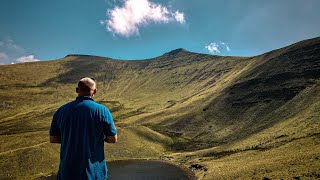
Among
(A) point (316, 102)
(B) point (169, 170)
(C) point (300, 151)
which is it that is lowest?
(B) point (169, 170)

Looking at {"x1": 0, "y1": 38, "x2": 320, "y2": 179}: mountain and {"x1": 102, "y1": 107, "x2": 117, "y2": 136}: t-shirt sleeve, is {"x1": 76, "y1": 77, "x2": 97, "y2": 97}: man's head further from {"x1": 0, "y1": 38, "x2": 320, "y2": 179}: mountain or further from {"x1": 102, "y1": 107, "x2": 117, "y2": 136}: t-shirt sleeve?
{"x1": 0, "y1": 38, "x2": 320, "y2": 179}: mountain

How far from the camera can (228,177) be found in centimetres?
6397

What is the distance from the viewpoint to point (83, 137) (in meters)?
8.47

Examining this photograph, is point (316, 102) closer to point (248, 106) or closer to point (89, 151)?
point (248, 106)

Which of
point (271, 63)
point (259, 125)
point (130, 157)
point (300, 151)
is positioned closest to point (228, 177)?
point (300, 151)

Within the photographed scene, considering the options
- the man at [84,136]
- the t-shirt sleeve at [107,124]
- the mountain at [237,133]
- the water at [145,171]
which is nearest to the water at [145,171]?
the water at [145,171]

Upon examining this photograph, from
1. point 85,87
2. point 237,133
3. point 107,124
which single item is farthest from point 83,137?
point 237,133

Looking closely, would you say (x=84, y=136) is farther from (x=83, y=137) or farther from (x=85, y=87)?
(x=85, y=87)

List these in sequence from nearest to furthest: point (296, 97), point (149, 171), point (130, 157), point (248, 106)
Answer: point (149, 171)
point (130, 157)
point (296, 97)
point (248, 106)

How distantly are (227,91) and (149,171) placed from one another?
95.2 metres

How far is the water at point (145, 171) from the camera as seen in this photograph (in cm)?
7794

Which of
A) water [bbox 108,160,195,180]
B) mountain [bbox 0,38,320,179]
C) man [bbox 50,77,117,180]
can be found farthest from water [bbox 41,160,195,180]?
man [bbox 50,77,117,180]

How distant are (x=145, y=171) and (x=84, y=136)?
78704mm

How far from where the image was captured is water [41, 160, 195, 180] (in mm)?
77938
